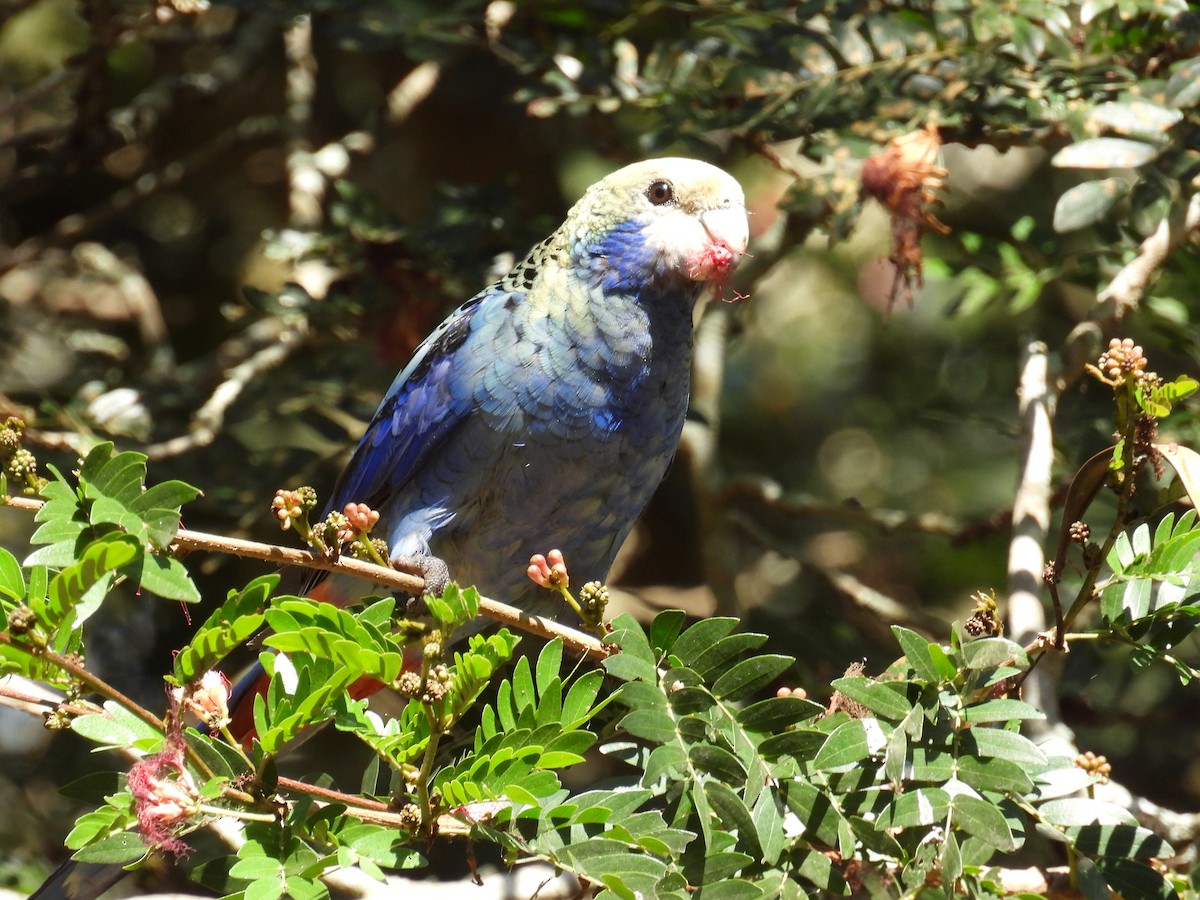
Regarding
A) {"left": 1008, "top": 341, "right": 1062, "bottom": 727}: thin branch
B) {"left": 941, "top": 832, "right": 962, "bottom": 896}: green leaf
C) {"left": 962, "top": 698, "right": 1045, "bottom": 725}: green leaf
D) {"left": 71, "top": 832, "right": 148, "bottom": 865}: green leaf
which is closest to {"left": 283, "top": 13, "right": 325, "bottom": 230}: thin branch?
{"left": 1008, "top": 341, "right": 1062, "bottom": 727}: thin branch

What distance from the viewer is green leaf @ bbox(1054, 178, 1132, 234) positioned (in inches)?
103

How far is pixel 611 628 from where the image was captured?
2.01 meters

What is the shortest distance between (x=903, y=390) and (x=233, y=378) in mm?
2668

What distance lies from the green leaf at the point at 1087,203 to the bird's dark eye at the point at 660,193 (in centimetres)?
84

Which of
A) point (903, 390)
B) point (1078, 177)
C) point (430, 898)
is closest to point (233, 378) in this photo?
point (430, 898)

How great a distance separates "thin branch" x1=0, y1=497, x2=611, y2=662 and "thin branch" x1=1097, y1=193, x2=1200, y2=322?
1.60 m

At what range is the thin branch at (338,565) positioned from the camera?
1721 mm

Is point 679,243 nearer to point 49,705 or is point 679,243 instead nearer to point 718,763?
point 718,763

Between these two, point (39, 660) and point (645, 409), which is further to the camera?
point (645, 409)

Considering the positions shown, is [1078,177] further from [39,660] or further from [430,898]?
[39,660]

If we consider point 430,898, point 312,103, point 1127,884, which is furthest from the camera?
point 312,103

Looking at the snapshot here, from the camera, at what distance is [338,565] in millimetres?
1854

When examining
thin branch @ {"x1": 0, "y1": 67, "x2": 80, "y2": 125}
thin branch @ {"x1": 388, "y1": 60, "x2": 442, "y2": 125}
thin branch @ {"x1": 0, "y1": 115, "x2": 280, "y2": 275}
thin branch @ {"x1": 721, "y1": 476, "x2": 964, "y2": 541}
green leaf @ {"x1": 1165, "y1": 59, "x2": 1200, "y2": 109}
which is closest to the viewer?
green leaf @ {"x1": 1165, "y1": 59, "x2": 1200, "y2": 109}

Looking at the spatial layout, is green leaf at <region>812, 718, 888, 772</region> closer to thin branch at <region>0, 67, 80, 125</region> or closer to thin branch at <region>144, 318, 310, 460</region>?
thin branch at <region>144, 318, 310, 460</region>
